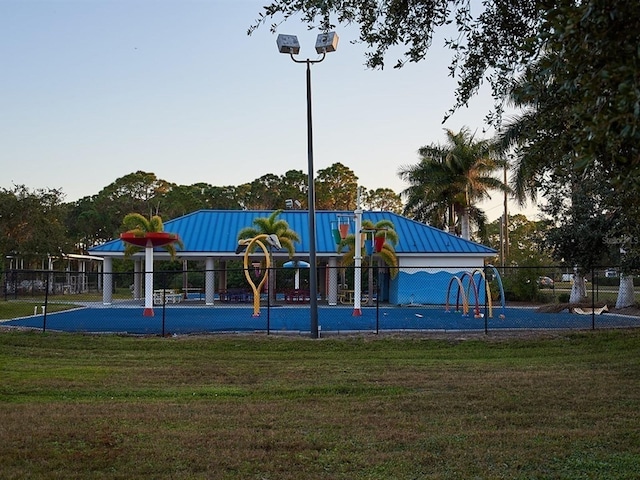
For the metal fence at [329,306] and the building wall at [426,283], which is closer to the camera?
the metal fence at [329,306]

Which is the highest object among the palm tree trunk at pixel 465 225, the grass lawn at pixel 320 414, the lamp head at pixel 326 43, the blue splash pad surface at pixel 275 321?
the lamp head at pixel 326 43

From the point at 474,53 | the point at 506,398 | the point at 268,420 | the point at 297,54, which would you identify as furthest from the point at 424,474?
the point at 297,54

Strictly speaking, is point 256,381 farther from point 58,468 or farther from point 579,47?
point 579,47

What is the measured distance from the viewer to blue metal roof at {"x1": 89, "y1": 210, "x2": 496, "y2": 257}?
121 ft

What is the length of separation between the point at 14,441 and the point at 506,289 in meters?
36.2

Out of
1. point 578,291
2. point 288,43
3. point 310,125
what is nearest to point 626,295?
point 578,291

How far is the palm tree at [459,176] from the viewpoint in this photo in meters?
45.8

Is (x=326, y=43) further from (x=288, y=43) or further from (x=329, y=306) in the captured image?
(x=329, y=306)

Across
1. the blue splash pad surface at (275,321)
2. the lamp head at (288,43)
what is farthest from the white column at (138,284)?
the lamp head at (288,43)

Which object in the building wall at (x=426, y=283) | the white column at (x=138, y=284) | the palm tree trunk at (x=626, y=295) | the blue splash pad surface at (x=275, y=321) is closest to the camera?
the blue splash pad surface at (x=275, y=321)

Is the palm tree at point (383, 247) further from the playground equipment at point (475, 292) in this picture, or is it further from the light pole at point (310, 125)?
the light pole at point (310, 125)

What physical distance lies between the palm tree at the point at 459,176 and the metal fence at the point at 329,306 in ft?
17.6

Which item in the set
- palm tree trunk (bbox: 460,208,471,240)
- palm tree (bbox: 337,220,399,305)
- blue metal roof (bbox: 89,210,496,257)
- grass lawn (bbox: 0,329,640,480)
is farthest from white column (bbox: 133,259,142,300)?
grass lawn (bbox: 0,329,640,480)

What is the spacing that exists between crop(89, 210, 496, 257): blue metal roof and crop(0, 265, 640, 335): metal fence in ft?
5.08
